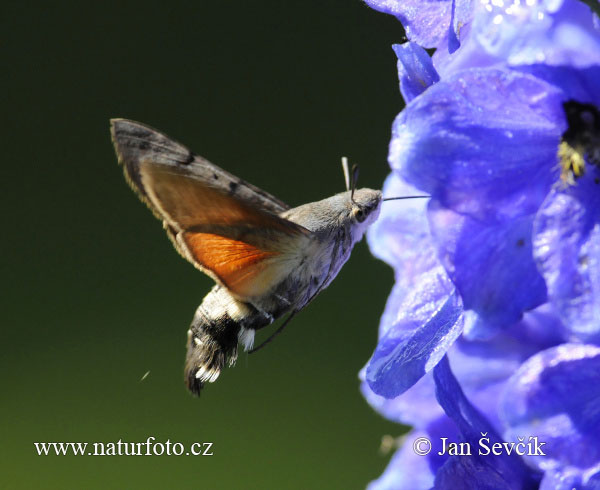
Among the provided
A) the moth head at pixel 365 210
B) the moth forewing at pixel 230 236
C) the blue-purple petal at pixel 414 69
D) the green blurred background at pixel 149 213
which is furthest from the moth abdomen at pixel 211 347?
the green blurred background at pixel 149 213

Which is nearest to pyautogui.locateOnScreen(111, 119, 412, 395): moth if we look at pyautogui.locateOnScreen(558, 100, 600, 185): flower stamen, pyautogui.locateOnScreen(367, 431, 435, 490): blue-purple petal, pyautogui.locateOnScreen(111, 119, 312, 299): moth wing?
pyautogui.locateOnScreen(111, 119, 312, 299): moth wing

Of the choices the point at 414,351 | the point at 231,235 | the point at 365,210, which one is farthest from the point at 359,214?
the point at 414,351

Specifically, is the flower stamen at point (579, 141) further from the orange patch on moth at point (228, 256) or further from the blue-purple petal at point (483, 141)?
the orange patch on moth at point (228, 256)

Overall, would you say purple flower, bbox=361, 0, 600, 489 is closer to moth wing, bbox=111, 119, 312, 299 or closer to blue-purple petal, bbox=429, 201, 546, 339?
blue-purple petal, bbox=429, 201, 546, 339

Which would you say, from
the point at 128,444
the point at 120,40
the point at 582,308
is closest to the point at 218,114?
the point at 120,40

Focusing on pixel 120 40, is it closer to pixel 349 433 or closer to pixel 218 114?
pixel 218 114
